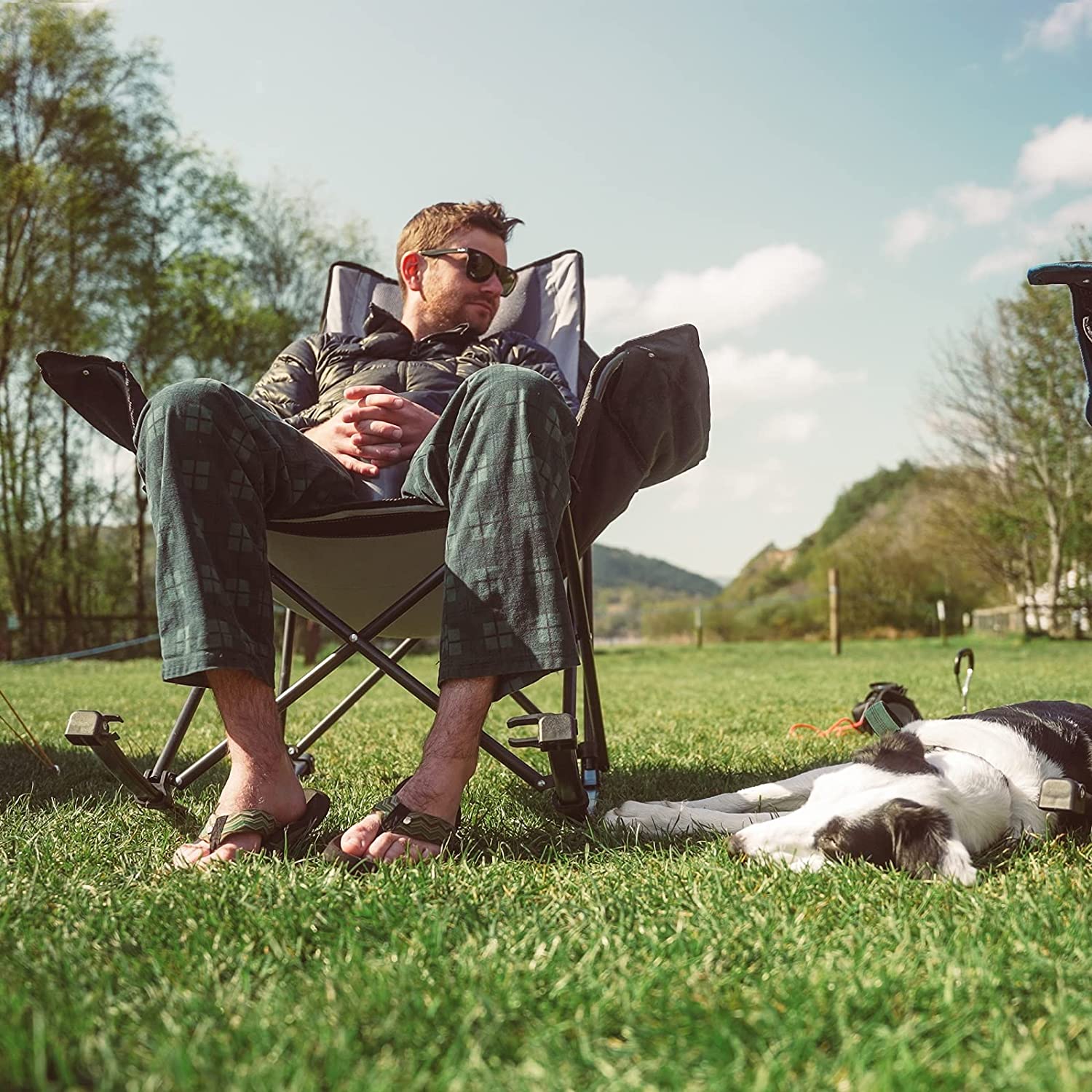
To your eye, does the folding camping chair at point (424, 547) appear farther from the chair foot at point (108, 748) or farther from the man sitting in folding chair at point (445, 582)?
the man sitting in folding chair at point (445, 582)

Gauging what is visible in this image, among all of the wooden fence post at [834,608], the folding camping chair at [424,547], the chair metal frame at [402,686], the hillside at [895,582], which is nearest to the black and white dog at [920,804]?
the chair metal frame at [402,686]

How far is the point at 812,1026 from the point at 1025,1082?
0.64 feet

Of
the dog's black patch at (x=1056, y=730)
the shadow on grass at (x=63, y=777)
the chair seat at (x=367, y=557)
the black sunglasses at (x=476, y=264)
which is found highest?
the black sunglasses at (x=476, y=264)

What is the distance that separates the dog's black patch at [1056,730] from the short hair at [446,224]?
1691 millimetres

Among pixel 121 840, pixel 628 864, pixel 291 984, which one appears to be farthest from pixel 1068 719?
pixel 121 840

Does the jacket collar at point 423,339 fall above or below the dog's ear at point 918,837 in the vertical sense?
above

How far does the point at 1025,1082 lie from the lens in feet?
2.81

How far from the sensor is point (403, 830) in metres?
1.68

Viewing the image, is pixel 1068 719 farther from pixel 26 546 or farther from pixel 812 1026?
pixel 26 546

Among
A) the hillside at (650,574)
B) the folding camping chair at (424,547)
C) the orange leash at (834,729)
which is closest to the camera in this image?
the folding camping chair at (424,547)

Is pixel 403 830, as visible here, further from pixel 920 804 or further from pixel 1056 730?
pixel 1056 730

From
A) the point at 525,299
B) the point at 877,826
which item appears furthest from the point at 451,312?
the point at 877,826

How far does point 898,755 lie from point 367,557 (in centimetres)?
114

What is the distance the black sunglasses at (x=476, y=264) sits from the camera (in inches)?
108
